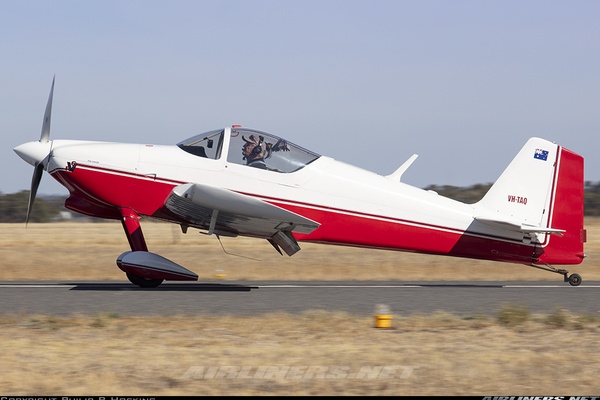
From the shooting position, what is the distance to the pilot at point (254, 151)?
12000 mm

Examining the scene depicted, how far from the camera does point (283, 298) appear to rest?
11.4m

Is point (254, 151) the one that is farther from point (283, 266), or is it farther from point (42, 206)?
point (42, 206)

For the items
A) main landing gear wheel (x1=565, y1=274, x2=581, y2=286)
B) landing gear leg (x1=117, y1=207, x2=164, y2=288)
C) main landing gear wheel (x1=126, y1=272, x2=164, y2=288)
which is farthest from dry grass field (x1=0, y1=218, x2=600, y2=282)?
landing gear leg (x1=117, y1=207, x2=164, y2=288)

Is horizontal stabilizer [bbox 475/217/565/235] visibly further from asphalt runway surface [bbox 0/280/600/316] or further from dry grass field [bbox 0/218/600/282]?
dry grass field [bbox 0/218/600/282]

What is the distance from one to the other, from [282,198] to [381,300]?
2224 mm

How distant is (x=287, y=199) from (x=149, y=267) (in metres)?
2.32

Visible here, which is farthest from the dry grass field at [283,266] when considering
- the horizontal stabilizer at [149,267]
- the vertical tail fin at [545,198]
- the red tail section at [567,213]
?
the horizontal stabilizer at [149,267]

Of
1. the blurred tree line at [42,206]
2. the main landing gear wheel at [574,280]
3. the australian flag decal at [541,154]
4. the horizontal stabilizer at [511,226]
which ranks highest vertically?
the australian flag decal at [541,154]

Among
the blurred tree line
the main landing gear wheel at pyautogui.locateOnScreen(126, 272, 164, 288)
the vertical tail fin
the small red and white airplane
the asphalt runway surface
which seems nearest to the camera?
the asphalt runway surface

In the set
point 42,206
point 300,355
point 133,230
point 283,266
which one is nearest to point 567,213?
point 283,266

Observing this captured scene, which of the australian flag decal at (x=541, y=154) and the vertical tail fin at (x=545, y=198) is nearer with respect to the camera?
the vertical tail fin at (x=545, y=198)

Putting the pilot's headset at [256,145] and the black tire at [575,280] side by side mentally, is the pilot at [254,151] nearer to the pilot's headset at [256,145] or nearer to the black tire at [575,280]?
the pilot's headset at [256,145]

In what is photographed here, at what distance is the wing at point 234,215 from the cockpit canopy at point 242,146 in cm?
62

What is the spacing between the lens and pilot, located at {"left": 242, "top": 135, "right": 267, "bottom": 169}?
1200 centimetres
